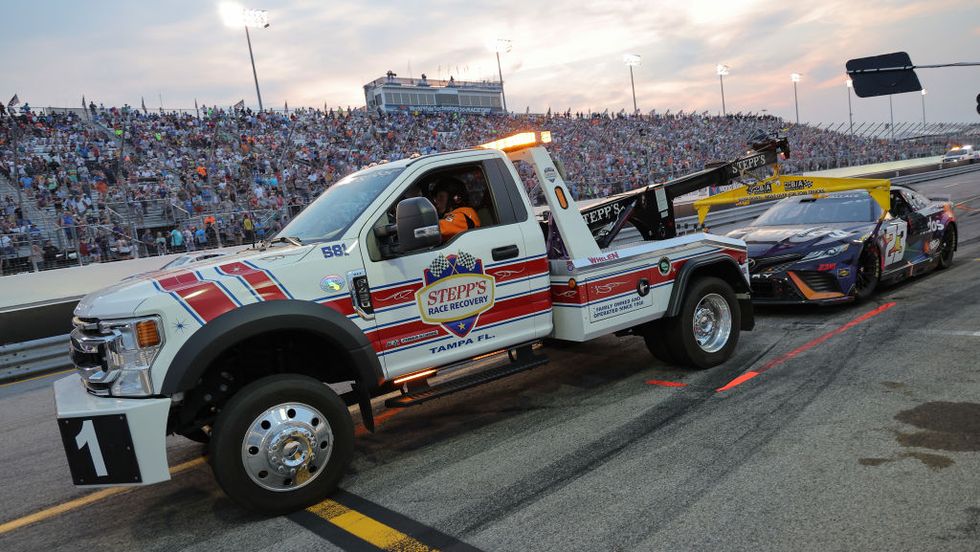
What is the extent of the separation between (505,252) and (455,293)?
517 mm

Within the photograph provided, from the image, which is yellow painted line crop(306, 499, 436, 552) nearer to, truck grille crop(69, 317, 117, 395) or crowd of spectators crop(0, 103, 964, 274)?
truck grille crop(69, 317, 117, 395)

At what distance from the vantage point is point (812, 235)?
306 inches

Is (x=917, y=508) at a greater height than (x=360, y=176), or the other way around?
(x=360, y=176)

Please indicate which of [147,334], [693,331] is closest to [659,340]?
[693,331]

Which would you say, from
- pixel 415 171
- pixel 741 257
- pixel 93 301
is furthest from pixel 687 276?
pixel 93 301

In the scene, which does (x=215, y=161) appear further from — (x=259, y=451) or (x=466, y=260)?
(x=259, y=451)

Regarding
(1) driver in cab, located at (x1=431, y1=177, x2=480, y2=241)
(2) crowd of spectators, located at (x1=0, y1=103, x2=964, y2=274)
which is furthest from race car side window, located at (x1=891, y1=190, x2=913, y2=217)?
(1) driver in cab, located at (x1=431, y1=177, x2=480, y2=241)

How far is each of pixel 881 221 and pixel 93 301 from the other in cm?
833

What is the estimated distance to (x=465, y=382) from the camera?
459 centimetres

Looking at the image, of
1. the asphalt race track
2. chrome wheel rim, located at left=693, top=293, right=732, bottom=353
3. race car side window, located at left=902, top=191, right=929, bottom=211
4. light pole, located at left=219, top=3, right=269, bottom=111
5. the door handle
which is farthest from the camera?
light pole, located at left=219, top=3, right=269, bottom=111

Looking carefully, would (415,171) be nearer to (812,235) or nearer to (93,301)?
(93,301)

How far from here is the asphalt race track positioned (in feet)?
11.0

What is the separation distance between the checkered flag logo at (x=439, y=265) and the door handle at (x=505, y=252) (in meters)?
0.39

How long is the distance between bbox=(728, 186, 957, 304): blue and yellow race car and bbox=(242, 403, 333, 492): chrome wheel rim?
5.66 m
